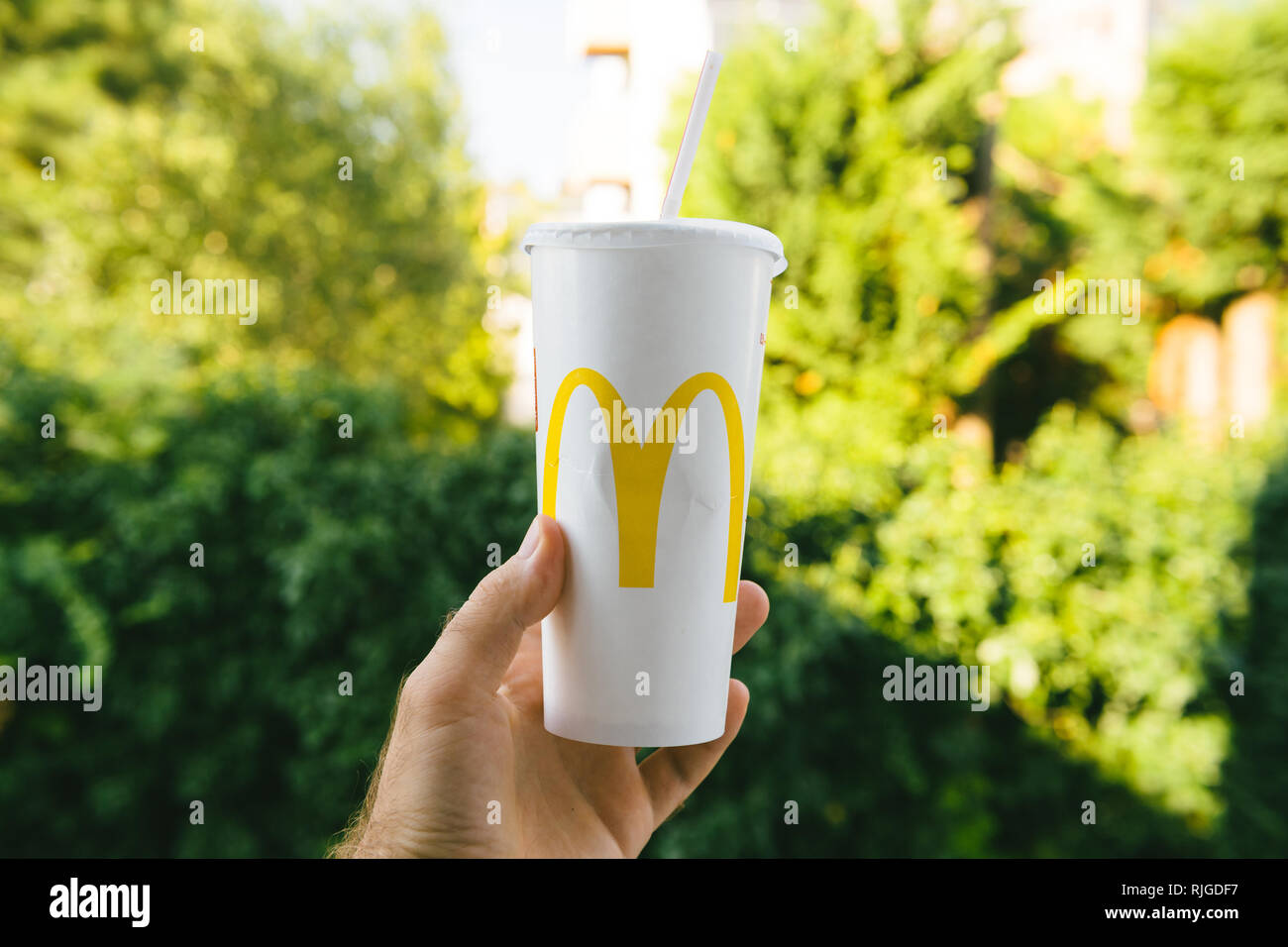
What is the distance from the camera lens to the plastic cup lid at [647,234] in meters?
1.40

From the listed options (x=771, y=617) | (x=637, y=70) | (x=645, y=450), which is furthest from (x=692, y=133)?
(x=637, y=70)

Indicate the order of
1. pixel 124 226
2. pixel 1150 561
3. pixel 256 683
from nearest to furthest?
pixel 256 683, pixel 1150 561, pixel 124 226

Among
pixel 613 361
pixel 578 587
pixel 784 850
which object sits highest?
pixel 613 361

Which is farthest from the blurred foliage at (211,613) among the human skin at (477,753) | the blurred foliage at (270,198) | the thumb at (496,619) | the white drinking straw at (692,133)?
the blurred foliage at (270,198)

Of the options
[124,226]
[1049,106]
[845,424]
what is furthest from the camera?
[1049,106]

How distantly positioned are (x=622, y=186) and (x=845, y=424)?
3.79 meters

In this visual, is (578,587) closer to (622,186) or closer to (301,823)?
(301,823)

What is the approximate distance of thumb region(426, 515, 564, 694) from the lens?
56.1 inches

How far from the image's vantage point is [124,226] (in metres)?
7.75

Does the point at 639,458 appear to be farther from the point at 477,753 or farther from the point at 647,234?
the point at 477,753

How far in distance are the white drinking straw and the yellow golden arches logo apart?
0.91 feet

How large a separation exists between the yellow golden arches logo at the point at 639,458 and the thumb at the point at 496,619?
4.8 inches

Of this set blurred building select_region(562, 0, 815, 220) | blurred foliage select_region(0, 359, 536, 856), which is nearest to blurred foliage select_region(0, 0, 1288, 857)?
blurred foliage select_region(0, 359, 536, 856)
